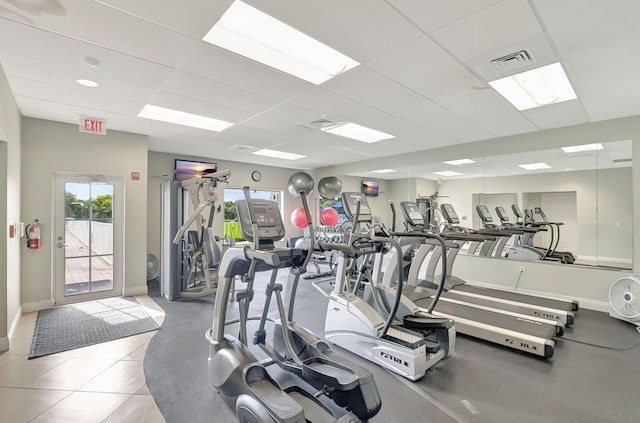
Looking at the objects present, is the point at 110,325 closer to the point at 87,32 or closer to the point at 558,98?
the point at 87,32

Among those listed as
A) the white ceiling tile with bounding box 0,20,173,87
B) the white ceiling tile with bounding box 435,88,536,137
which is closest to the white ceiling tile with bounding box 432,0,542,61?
the white ceiling tile with bounding box 435,88,536,137

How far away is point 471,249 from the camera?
5.74 metres

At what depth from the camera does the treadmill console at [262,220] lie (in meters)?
2.14

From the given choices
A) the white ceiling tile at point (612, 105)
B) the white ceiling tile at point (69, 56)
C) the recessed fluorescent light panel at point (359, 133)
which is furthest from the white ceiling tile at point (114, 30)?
the white ceiling tile at point (612, 105)

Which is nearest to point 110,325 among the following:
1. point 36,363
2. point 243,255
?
point 36,363

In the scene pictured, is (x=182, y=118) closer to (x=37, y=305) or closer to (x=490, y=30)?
(x=37, y=305)

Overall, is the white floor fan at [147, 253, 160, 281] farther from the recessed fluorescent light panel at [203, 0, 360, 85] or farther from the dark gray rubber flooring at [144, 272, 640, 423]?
the recessed fluorescent light panel at [203, 0, 360, 85]

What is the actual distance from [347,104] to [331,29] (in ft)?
4.79

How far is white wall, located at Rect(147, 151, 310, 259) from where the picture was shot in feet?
20.3

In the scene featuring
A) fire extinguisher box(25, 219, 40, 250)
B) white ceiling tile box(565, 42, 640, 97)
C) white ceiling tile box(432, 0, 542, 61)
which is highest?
white ceiling tile box(565, 42, 640, 97)

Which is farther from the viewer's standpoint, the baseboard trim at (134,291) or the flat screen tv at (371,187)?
the flat screen tv at (371,187)

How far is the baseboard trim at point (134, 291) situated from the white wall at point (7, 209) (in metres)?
1.36

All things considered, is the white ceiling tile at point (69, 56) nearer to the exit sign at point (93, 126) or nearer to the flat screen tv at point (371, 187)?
the exit sign at point (93, 126)

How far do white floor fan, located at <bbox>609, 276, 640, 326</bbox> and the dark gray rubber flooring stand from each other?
0.74 feet
